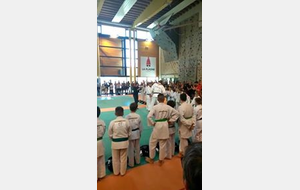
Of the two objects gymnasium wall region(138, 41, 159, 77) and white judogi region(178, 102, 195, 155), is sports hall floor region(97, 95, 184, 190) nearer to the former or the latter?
white judogi region(178, 102, 195, 155)

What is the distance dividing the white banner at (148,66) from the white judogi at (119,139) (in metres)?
12.4

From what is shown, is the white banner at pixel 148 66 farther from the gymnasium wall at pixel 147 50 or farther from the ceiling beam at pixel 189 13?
the ceiling beam at pixel 189 13

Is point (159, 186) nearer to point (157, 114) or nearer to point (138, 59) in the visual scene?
point (157, 114)

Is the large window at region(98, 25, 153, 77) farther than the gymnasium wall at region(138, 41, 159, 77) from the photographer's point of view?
No

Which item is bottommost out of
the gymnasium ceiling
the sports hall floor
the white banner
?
the sports hall floor

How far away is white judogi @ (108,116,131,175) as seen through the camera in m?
1.95

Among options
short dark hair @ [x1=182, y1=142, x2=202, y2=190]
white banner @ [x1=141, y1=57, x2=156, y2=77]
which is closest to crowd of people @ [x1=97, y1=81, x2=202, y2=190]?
short dark hair @ [x1=182, y1=142, x2=202, y2=190]

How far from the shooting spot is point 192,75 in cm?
938

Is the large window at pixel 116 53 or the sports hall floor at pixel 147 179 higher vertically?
the large window at pixel 116 53

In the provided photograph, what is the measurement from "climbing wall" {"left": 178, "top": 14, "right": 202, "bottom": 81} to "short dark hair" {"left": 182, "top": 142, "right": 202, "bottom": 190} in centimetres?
844

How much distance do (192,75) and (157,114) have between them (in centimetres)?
771

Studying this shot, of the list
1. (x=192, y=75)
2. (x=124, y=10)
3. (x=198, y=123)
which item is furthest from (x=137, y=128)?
(x=192, y=75)

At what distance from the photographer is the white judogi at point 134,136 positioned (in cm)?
221

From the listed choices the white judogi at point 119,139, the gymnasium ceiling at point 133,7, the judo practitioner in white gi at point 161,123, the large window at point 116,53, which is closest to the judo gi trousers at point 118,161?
the white judogi at point 119,139
